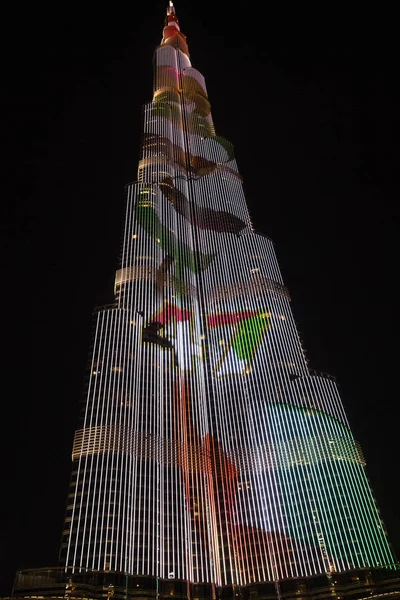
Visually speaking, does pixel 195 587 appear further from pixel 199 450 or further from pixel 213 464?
pixel 199 450

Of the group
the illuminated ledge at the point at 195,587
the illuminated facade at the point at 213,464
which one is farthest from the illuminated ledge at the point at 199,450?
the illuminated ledge at the point at 195,587

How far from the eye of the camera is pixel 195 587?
132750 millimetres

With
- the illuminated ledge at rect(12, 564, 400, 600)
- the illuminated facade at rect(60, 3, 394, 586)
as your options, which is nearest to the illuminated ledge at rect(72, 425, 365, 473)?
the illuminated facade at rect(60, 3, 394, 586)

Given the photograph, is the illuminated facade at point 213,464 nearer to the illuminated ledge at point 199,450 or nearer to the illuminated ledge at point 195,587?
the illuminated ledge at point 199,450

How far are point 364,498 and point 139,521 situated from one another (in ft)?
208

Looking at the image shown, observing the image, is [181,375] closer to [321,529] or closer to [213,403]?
[213,403]

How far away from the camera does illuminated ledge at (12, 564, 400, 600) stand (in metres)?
113

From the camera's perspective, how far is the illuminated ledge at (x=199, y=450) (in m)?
142

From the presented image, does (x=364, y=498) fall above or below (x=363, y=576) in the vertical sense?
above

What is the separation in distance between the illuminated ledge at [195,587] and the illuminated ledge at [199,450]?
3068 centimetres

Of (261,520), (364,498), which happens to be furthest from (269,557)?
(364,498)

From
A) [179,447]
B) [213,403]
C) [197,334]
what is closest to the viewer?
[179,447]

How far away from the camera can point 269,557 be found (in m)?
138

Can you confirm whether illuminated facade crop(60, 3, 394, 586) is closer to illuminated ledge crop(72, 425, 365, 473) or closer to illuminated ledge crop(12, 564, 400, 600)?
illuminated ledge crop(72, 425, 365, 473)
